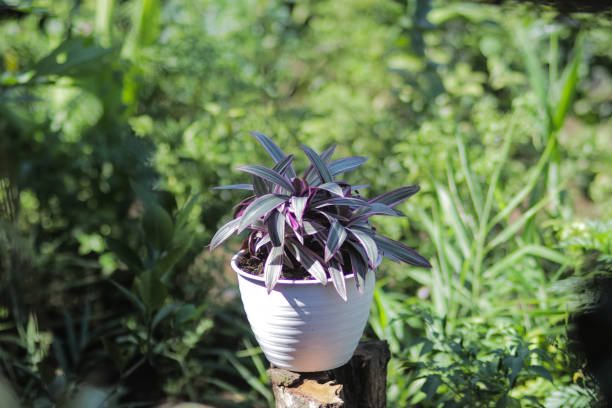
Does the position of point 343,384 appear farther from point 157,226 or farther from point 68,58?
point 68,58

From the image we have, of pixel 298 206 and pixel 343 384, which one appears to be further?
pixel 343 384

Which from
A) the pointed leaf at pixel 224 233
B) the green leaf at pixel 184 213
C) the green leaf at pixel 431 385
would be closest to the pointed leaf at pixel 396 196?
the pointed leaf at pixel 224 233

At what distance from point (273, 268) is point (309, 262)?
0.08 metres

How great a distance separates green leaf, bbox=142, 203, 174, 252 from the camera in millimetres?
1446

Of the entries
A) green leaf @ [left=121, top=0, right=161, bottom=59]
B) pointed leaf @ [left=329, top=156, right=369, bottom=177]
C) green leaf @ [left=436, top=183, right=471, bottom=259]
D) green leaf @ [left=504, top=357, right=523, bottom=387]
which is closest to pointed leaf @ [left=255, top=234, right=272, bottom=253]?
pointed leaf @ [left=329, top=156, right=369, bottom=177]

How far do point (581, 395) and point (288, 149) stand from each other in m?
1.48

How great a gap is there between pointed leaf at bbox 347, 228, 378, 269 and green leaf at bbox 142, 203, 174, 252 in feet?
2.07

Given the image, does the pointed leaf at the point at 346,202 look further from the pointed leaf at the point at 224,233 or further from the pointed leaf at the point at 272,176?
the pointed leaf at the point at 224,233

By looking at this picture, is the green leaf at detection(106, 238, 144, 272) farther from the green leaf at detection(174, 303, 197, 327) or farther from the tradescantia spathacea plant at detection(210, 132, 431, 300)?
the tradescantia spathacea plant at detection(210, 132, 431, 300)

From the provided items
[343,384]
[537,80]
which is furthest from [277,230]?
[537,80]

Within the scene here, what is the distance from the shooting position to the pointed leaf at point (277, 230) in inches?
41.0

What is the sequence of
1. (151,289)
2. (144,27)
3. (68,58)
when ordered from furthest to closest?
(144,27)
(68,58)
(151,289)

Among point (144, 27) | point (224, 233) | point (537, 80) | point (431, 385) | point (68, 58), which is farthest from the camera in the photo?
point (144, 27)

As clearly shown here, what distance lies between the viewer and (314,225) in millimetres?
1089
